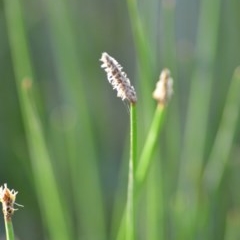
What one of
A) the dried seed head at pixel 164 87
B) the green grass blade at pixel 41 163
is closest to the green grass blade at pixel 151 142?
the dried seed head at pixel 164 87

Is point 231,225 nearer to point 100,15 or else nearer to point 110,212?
point 110,212

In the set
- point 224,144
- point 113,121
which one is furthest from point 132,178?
point 113,121

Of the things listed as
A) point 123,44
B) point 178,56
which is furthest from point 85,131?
point 123,44

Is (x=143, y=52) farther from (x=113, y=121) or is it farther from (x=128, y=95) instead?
(x=113, y=121)

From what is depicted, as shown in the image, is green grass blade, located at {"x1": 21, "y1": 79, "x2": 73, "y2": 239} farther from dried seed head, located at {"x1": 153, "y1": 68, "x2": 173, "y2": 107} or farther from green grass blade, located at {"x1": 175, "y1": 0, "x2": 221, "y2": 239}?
dried seed head, located at {"x1": 153, "y1": 68, "x2": 173, "y2": 107}

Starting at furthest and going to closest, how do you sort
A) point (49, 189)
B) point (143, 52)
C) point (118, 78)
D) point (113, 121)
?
1. point (113, 121)
2. point (49, 189)
3. point (143, 52)
4. point (118, 78)

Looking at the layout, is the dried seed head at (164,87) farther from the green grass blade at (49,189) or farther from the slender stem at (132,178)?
the green grass blade at (49,189)

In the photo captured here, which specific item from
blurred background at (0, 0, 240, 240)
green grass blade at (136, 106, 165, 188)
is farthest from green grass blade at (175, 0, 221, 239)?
green grass blade at (136, 106, 165, 188)
